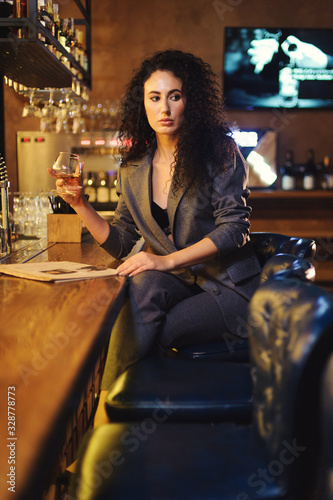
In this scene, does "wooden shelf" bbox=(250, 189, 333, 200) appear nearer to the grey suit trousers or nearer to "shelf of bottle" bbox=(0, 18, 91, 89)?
"shelf of bottle" bbox=(0, 18, 91, 89)

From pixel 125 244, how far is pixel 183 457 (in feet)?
3.80

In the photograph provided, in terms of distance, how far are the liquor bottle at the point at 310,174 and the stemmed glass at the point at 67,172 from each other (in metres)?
3.83

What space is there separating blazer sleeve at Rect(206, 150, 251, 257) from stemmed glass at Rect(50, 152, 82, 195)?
1.63ft

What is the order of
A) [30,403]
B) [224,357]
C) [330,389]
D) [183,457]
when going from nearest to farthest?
[30,403] < [330,389] < [183,457] < [224,357]

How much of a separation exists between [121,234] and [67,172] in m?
0.38

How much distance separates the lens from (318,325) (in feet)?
2.81

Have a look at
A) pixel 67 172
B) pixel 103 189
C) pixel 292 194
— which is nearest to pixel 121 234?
pixel 67 172

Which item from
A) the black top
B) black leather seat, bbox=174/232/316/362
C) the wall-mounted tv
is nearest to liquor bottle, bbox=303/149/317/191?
the wall-mounted tv

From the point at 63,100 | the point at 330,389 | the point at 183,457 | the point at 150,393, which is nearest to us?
the point at 330,389

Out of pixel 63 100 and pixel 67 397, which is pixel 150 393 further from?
pixel 63 100

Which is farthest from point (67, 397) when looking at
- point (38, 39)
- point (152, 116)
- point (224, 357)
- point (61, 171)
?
point (38, 39)

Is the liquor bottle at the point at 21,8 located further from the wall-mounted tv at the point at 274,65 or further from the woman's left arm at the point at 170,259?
the wall-mounted tv at the point at 274,65

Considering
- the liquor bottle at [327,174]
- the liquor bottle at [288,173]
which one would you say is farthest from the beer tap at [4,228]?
the liquor bottle at [327,174]

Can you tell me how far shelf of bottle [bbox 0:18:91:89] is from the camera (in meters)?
2.35
